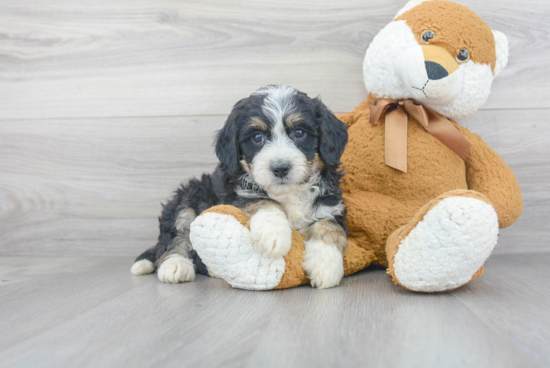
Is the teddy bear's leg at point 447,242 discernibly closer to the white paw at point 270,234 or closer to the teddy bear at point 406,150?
the teddy bear at point 406,150

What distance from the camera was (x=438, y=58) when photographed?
6.40 feet

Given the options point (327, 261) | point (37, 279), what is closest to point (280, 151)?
point (327, 261)

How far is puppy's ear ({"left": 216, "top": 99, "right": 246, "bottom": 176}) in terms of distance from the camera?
2.00m

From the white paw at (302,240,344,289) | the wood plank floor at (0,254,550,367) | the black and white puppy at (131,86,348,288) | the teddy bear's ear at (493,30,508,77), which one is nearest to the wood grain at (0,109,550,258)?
the black and white puppy at (131,86,348,288)

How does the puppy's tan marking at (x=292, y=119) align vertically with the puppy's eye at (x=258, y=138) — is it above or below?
above

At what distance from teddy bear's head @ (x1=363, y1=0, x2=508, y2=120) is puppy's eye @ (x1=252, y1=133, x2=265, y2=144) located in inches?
26.1

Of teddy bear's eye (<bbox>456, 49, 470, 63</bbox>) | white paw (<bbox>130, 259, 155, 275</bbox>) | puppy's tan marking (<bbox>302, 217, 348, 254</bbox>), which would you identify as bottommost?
white paw (<bbox>130, 259, 155, 275</bbox>)

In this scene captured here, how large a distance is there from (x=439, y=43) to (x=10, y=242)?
9.29ft

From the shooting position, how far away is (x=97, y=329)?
141 cm

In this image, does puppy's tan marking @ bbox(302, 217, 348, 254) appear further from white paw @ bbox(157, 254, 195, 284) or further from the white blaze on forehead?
white paw @ bbox(157, 254, 195, 284)

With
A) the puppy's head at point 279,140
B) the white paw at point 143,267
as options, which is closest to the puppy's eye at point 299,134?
the puppy's head at point 279,140

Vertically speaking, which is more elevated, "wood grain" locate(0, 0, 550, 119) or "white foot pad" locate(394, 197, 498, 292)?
"wood grain" locate(0, 0, 550, 119)

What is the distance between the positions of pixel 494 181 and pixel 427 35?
2.40ft

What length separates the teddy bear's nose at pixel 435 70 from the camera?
1.94 m
